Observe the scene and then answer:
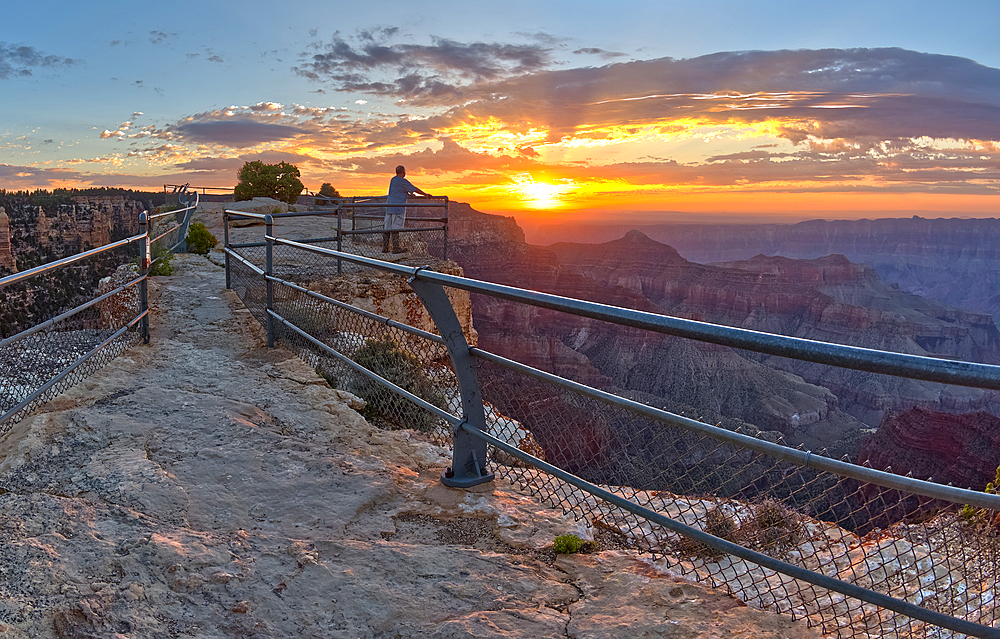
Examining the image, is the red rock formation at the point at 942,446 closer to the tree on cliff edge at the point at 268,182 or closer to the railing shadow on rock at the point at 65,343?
the railing shadow on rock at the point at 65,343

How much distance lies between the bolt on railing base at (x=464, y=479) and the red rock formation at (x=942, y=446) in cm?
2720

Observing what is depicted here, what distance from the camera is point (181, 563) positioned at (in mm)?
2205

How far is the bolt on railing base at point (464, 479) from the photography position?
121 inches

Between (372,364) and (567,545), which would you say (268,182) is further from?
(567,545)

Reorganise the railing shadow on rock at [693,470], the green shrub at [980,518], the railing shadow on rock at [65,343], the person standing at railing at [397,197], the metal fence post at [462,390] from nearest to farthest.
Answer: the railing shadow on rock at [693,470] < the metal fence post at [462,390] < the railing shadow on rock at [65,343] < the green shrub at [980,518] < the person standing at railing at [397,197]

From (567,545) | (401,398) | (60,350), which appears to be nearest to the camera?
(567,545)

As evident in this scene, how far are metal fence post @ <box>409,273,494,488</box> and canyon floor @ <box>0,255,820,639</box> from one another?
0.10 metres

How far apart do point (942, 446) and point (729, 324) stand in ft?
166

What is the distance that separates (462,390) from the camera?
2.93m

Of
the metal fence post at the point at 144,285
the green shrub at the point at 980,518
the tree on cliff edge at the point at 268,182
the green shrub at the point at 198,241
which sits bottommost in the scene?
the green shrub at the point at 980,518

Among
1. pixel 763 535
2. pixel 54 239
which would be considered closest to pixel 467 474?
pixel 763 535

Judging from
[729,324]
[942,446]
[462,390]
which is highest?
[462,390]

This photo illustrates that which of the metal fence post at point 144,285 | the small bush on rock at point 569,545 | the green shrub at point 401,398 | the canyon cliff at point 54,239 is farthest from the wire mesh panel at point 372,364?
the canyon cliff at point 54,239

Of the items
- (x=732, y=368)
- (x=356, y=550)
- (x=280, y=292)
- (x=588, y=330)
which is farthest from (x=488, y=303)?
(x=356, y=550)
